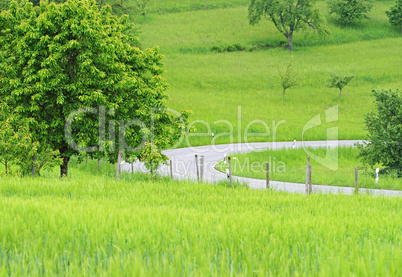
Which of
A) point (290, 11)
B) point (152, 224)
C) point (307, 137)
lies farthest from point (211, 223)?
point (290, 11)

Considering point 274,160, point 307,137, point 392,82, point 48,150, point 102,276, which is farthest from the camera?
point 392,82

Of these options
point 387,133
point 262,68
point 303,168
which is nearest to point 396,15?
point 262,68

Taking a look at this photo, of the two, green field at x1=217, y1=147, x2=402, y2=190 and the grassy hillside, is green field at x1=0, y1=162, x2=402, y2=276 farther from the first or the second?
the grassy hillside

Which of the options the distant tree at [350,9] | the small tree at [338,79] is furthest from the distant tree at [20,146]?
the distant tree at [350,9]

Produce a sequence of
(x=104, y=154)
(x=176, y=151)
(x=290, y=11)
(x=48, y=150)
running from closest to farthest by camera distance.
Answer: (x=48, y=150), (x=104, y=154), (x=176, y=151), (x=290, y=11)

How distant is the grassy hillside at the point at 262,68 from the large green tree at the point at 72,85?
2241 centimetres

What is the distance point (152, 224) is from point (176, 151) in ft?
98.3

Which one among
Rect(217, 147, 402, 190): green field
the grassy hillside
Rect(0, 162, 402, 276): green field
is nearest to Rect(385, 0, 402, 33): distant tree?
the grassy hillside

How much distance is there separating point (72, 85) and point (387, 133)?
655 inches

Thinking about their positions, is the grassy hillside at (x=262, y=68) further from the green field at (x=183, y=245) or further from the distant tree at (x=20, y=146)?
the green field at (x=183, y=245)

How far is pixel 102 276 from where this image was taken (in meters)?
3.09

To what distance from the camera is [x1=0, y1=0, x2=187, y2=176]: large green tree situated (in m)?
15.5

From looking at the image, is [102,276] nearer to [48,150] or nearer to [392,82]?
[48,150]

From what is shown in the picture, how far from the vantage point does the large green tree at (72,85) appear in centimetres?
1552
